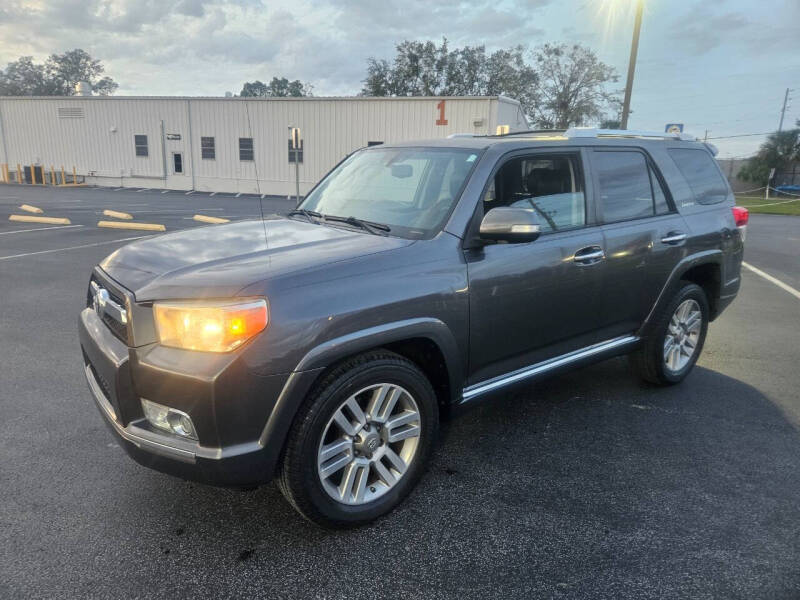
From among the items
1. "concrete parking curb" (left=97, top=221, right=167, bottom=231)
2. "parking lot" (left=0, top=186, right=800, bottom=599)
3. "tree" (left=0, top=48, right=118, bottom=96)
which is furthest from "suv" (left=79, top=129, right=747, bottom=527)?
"tree" (left=0, top=48, right=118, bottom=96)

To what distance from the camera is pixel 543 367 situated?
3.53 metres

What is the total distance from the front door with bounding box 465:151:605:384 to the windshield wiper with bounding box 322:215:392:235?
496mm

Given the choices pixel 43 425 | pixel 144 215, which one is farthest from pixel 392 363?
pixel 144 215

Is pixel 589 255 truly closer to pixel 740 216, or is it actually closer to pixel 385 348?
pixel 385 348

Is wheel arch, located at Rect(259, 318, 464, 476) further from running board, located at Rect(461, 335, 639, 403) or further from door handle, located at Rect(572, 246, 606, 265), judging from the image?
door handle, located at Rect(572, 246, 606, 265)

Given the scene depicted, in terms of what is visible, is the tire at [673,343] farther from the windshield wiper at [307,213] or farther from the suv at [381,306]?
the windshield wiper at [307,213]

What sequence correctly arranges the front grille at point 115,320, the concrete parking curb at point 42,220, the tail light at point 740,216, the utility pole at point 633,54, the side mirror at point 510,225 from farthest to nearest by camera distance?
the utility pole at point 633,54
the concrete parking curb at point 42,220
the tail light at point 740,216
the side mirror at point 510,225
the front grille at point 115,320

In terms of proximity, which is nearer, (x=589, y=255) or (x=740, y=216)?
(x=589, y=255)

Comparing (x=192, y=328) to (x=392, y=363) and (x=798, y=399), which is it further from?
(x=798, y=399)

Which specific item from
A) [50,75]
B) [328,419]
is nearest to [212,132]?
[328,419]

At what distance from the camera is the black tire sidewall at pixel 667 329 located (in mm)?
4270

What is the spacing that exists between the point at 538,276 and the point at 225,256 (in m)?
1.70

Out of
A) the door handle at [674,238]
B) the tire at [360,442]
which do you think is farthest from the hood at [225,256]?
the door handle at [674,238]

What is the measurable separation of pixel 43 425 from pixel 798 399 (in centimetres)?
535
